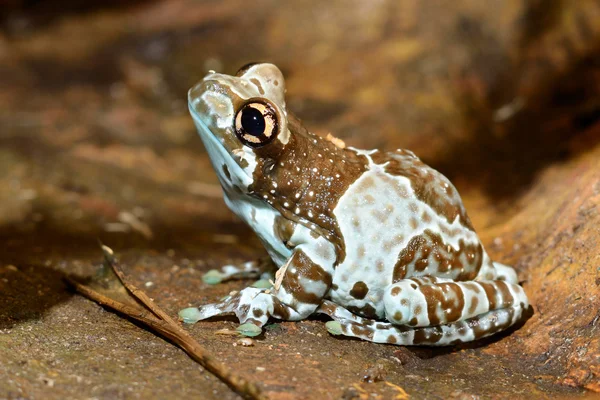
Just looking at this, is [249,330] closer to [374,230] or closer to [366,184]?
[374,230]

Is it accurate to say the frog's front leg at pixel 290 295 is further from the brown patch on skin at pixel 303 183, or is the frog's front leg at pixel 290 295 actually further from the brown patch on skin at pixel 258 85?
the brown patch on skin at pixel 258 85

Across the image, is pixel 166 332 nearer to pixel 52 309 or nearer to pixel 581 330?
pixel 52 309

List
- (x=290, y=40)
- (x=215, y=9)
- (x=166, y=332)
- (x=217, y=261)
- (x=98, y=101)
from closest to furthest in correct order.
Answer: (x=166, y=332)
(x=217, y=261)
(x=98, y=101)
(x=290, y=40)
(x=215, y=9)

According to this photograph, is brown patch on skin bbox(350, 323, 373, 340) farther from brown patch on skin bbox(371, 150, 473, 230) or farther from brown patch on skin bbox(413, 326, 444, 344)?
Result: brown patch on skin bbox(371, 150, 473, 230)

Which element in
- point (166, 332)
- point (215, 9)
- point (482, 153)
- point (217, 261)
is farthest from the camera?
point (215, 9)

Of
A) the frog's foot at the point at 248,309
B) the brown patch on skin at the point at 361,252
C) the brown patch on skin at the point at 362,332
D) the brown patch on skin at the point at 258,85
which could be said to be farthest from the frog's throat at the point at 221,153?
the brown patch on skin at the point at 362,332

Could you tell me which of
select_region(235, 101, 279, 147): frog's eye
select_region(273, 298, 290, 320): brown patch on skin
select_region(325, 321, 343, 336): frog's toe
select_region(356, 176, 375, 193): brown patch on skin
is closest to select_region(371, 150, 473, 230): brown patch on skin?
select_region(356, 176, 375, 193): brown patch on skin

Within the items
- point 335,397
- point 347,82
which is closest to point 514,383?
point 335,397
